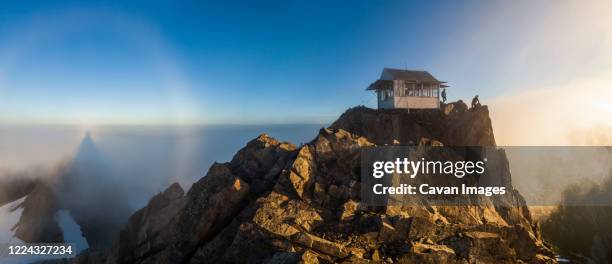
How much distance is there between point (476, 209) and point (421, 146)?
9.48 m

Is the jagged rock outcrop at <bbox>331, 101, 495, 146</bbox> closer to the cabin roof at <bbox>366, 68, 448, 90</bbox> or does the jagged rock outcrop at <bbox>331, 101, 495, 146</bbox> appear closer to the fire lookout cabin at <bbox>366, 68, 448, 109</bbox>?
the fire lookout cabin at <bbox>366, 68, 448, 109</bbox>

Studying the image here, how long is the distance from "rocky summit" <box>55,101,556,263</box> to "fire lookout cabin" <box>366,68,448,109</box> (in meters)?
19.6

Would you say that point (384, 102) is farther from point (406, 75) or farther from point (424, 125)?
point (424, 125)

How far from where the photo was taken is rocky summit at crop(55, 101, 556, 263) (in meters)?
25.1

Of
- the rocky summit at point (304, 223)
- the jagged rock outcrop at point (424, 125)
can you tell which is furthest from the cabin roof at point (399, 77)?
the rocky summit at point (304, 223)

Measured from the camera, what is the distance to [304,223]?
90.0ft

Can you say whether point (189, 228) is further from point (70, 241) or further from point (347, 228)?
point (70, 241)

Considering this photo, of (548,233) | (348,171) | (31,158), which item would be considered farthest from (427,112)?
(31,158)

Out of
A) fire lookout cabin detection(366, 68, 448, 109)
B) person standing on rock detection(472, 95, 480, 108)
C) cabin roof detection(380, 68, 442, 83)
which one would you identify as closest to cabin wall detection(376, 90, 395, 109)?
fire lookout cabin detection(366, 68, 448, 109)

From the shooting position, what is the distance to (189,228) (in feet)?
96.4

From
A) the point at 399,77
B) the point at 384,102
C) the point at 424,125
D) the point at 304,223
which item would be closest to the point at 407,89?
the point at 399,77

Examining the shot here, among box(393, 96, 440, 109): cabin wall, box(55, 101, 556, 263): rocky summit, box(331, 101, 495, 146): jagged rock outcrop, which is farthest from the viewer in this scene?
box(393, 96, 440, 109): cabin wall

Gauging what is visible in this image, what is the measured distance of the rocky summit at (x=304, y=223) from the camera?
82.3ft

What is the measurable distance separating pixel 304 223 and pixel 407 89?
3502 cm
